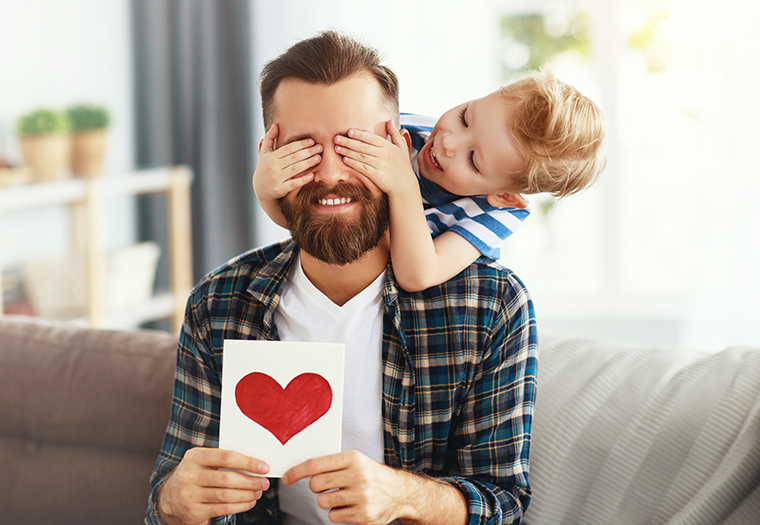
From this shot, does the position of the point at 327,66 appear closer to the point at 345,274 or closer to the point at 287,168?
the point at 287,168

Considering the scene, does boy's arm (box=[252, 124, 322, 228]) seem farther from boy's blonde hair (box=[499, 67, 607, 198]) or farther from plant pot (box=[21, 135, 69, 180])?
plant pot (box=[21, 135, 69, 180])

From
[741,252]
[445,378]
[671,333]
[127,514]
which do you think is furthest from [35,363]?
[671,333]

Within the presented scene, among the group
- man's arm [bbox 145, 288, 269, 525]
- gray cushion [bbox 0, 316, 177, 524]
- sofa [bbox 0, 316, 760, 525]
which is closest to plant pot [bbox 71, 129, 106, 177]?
sofa [bbox 0, 316, 760, 525]

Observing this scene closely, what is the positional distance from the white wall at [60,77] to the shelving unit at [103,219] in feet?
0.37

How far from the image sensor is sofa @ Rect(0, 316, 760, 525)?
3.60 ft

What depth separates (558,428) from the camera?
1.25 meters

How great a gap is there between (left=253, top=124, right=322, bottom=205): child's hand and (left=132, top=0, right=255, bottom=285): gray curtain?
2.41 m

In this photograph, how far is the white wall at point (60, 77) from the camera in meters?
2.98

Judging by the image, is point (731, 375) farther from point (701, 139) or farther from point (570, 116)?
point (701, 139)

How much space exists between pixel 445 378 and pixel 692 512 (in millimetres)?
430

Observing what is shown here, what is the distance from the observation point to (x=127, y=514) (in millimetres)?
1517

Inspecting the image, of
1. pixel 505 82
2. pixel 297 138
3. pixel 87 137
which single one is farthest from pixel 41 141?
pixel 297 138

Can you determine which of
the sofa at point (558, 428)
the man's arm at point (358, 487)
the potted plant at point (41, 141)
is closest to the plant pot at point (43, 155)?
the potted plant at point (41, 141)

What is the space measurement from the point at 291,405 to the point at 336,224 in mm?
339
